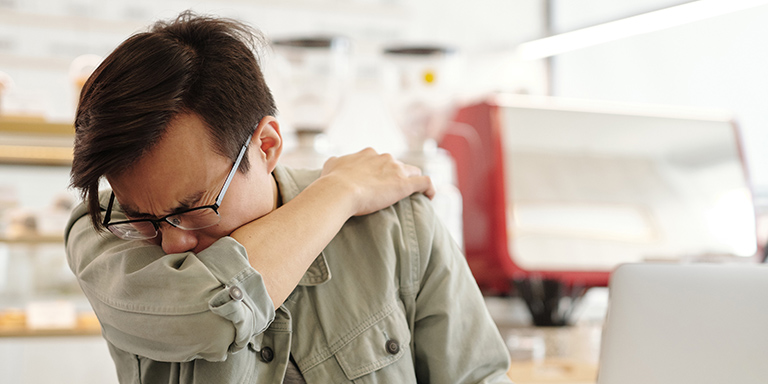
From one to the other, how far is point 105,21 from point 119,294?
2.28 m

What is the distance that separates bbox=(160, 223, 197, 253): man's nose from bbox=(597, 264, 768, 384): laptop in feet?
1.85

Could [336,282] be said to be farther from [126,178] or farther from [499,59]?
[499,59]

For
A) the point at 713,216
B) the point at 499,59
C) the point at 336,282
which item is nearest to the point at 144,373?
the point at 336,282

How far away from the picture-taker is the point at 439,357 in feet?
3.15

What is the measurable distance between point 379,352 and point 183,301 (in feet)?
0.93

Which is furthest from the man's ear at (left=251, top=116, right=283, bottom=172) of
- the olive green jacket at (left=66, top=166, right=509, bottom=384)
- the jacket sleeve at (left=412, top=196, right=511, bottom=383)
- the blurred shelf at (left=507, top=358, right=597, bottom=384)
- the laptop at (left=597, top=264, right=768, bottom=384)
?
the blurred shelf at (left=507, top=358, right=597, bottom=384)

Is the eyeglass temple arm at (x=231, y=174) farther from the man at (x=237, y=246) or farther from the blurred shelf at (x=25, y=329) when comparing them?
the blurred shelf at (x=25, y=329)

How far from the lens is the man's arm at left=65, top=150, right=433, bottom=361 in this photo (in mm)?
772

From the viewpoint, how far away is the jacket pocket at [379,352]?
0.93m

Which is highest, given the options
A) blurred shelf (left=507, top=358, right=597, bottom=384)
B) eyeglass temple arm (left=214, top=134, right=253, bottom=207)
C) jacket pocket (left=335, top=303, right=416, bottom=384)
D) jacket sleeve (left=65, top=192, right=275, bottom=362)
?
eyeglass temple arm (left=214, top=134, right=253, bottom=207)

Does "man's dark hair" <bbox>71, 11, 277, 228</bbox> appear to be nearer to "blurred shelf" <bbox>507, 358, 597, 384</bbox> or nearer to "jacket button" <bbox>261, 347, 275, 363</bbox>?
"jacket button" <bbox>261, 347, 275, 363</bbox>

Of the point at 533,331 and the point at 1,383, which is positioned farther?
the point at 1,383

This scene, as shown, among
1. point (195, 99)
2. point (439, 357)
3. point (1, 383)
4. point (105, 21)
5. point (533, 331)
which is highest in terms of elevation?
point (105, 21)

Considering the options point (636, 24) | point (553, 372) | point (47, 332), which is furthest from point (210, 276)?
point (636, 24)
